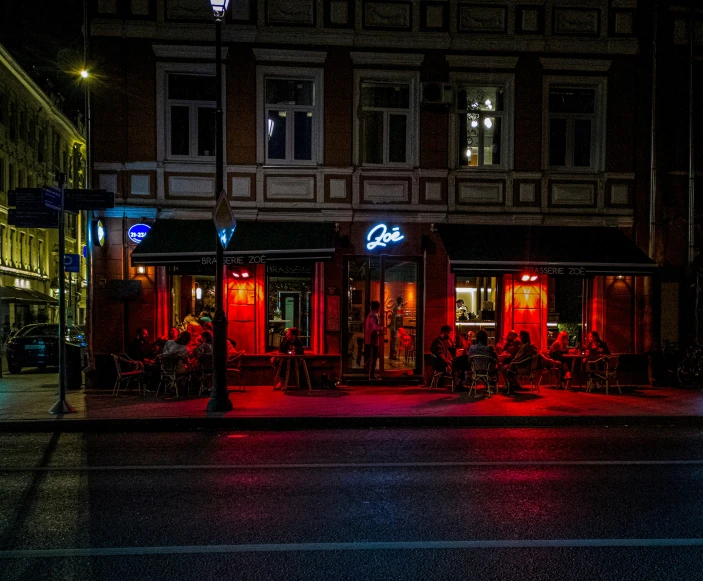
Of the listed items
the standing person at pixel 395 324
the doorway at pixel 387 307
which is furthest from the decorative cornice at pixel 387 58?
the standing person at pixel 395 324

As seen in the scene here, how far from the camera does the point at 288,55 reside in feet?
46.4

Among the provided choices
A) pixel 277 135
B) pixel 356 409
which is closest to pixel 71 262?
pixel 277 135

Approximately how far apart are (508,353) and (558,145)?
530cm

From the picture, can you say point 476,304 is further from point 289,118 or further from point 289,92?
point 289,92

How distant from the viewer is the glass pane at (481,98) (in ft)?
48.6

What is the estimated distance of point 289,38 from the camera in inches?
556

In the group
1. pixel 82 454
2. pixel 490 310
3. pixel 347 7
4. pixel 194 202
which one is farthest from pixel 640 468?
pixel 347 7

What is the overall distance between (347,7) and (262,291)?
6599 millimetres

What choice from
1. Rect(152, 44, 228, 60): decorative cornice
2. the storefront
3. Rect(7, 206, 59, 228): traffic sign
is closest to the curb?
Rect(7, 206, 59, 228): traffic sign

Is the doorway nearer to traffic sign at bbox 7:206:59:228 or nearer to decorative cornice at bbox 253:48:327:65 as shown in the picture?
Answer: decorative cornice at bbox 253:48:327:65

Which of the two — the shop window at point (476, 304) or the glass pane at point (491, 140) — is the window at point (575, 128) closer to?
the glass pane at point (491, 140)

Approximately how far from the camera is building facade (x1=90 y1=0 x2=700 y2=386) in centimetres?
1397

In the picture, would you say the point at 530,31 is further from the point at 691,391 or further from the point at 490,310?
the point at 691,391

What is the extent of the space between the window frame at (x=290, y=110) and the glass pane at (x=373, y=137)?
1039 millimetres
